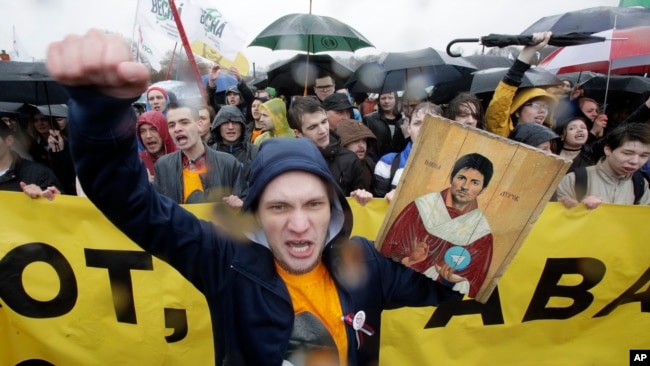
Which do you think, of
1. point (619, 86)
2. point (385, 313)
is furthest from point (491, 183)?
point (619, 86)

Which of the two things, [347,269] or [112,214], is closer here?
[112,214]

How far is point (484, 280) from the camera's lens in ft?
5.07

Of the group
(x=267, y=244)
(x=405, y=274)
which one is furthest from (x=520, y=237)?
(x=267, y=244)

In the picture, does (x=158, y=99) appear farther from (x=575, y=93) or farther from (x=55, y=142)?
(x=575, y=93)

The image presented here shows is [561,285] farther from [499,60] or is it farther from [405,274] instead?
[499,60]

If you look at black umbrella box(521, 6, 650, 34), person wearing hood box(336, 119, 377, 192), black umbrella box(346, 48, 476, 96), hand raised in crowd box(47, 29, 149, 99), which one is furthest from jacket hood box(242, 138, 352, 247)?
black umbrella box(521, 6, 650, 34)

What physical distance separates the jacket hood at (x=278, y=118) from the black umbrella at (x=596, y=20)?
12.6ft

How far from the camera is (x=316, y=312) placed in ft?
4.58

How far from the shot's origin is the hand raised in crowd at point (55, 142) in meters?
4.94

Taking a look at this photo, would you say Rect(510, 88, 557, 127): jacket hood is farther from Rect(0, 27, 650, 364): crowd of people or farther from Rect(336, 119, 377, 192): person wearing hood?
Rect(336, 119, 377, 192): person wearing hood

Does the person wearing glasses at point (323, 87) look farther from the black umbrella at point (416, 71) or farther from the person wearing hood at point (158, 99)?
the person wearing hood at point (158, 99)

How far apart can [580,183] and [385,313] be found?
164cm

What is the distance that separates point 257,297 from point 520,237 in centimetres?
90

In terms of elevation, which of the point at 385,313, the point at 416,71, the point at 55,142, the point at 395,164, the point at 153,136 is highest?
the point at 416,71
